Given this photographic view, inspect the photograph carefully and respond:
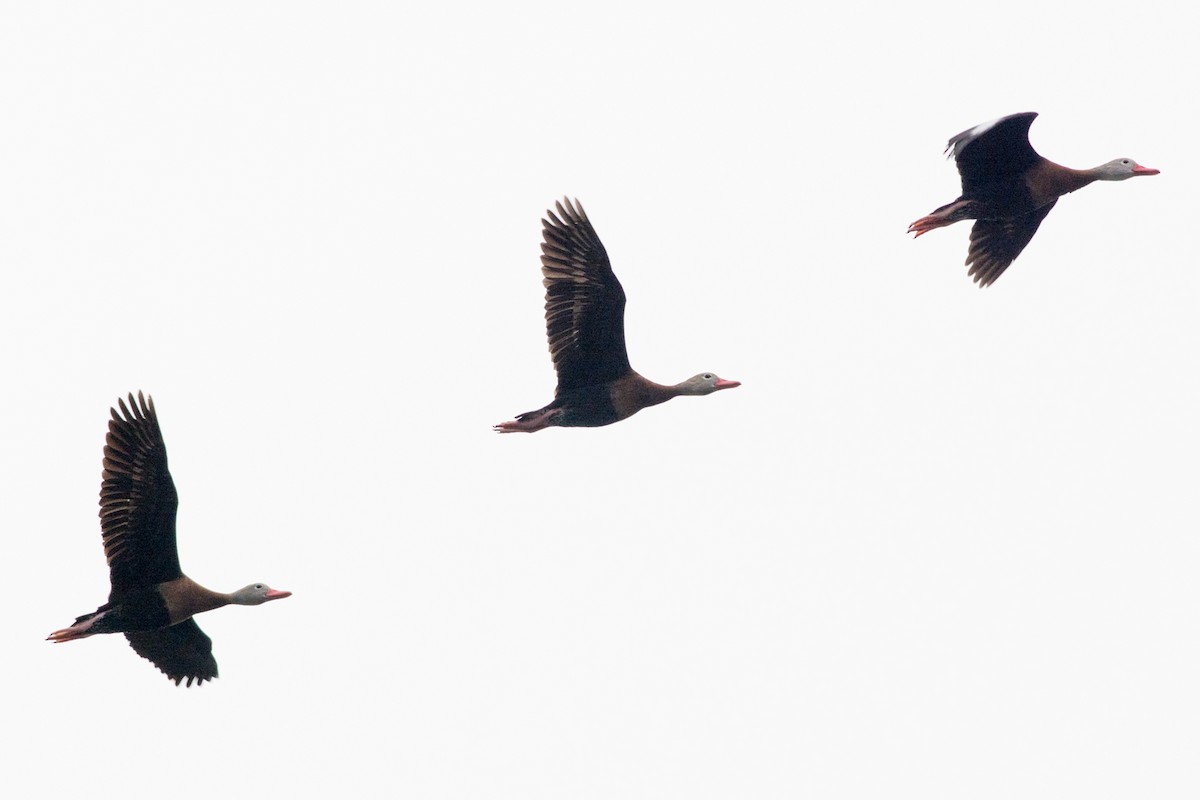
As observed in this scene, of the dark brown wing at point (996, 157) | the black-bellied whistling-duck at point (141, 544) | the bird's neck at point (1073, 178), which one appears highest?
the dark brown wing at point (996, 157)

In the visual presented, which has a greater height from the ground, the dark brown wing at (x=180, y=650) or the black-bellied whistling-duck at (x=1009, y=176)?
the black-bellied whistling-duck at (x=1009, y=176)

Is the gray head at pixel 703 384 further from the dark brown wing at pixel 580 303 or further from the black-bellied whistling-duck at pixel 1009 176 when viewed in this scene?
the black-bellied whistling-duck at pixel 1009 176

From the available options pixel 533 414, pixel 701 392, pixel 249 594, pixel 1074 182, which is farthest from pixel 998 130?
pixel 249 594

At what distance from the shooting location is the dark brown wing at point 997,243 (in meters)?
21.3

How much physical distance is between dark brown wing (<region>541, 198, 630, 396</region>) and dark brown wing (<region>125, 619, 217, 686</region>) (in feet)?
15.4

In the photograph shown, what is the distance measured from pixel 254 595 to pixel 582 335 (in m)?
4.30

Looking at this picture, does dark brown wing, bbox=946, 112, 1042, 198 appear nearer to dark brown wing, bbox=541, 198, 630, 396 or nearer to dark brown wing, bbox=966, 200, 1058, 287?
→ dark brown wing, bbox=966, 200, 1058, 287

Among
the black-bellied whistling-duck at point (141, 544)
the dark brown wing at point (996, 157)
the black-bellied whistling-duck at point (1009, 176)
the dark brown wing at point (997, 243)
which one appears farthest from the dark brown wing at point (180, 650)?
the dark brown wing at point (997, 243)

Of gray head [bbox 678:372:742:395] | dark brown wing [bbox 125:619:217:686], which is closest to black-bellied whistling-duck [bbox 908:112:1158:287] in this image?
gray head [bbox 678:372:742:395]

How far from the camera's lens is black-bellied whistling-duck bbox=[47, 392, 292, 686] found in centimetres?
1750

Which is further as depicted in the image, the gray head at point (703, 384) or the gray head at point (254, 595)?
the gray head at point (703, 384)

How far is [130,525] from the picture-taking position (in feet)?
57.9

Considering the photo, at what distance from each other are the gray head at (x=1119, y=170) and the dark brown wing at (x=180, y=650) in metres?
11.2

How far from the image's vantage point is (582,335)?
19203 mm
